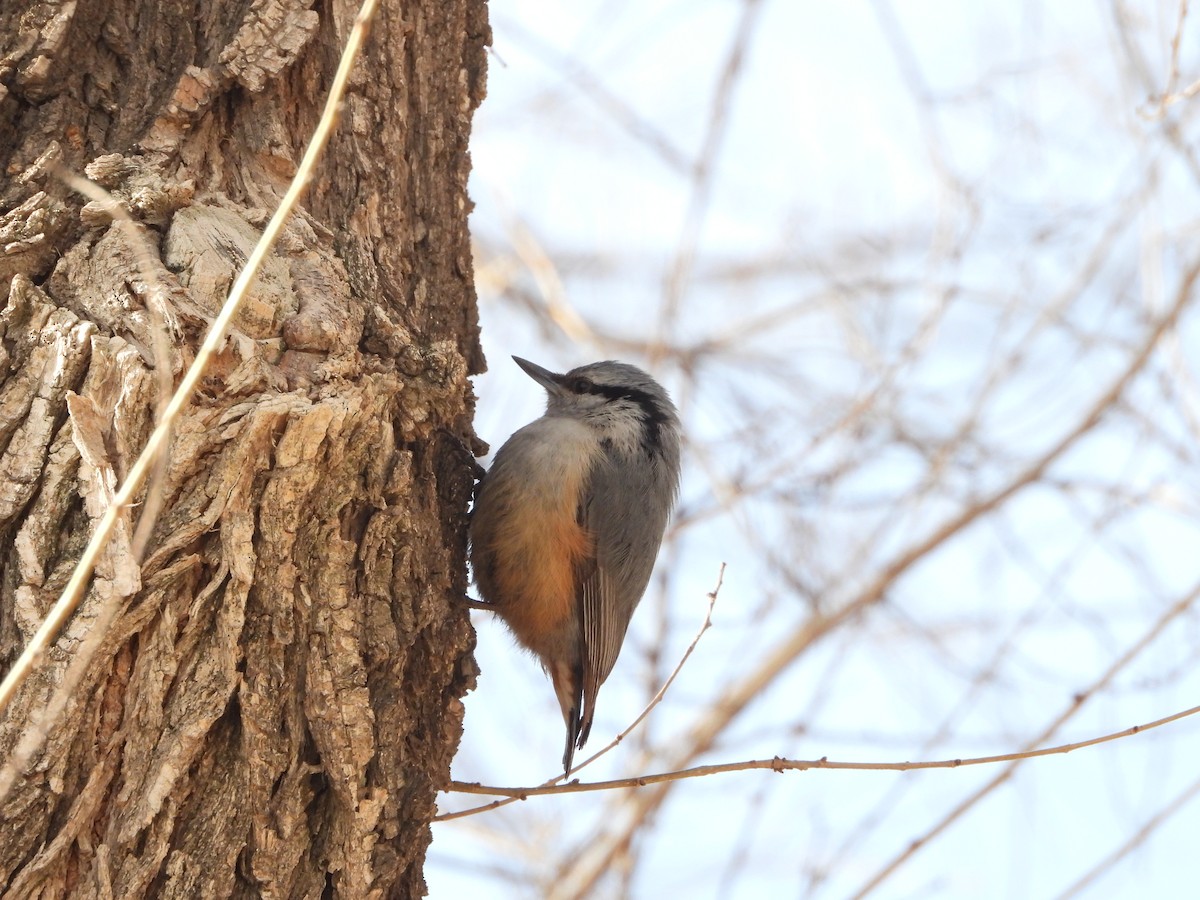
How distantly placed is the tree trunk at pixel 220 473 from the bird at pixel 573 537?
0.78 meters

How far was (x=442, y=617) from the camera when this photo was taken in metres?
2.45

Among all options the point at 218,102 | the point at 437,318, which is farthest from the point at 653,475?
the point at 218,102

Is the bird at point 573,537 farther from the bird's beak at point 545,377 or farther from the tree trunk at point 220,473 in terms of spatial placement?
the tree trunk at point 220,473

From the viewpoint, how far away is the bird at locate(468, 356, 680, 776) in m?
3.34

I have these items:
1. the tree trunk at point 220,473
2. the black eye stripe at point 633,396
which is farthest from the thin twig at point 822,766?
the black eye stripe at point 633,396

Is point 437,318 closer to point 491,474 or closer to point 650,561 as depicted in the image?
point 491,474

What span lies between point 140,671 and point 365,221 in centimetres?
105

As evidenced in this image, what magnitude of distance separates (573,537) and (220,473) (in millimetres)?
1565

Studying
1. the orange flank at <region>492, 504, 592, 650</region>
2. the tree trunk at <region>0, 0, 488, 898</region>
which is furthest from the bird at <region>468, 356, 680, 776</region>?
the tree trunk at <region>0, 0, 488, 898</region>

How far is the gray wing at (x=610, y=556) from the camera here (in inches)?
135

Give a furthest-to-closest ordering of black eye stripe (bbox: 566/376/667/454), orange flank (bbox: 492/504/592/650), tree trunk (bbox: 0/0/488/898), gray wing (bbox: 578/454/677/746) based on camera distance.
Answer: black eye stripe (bbox: 566/376/667/454), gray wing (bbox: 578/454/677/746), orange flank (bbox: 492/504/592/650), tree trunk (bbox: 0/0/488/898)

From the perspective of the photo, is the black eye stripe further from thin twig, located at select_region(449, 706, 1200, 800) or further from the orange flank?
thin twig, located at select_region(449, 706, 1200, 800)

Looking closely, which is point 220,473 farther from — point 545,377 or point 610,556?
point 545,377

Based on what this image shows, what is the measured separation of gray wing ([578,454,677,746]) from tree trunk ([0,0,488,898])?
92 cm
